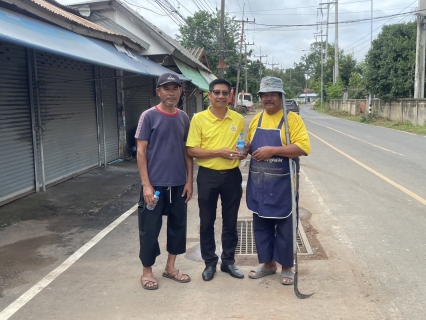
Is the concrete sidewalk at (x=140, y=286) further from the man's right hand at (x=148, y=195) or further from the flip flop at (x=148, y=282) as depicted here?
the man's right hand at (x=148, y=195)

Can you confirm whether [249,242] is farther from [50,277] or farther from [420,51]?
[420,51]

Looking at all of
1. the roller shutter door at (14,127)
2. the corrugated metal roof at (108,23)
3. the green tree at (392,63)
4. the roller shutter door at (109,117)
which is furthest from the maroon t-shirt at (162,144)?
the green tree at (392,63)

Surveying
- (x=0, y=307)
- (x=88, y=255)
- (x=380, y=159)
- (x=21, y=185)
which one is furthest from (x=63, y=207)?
(x=380, y=159)

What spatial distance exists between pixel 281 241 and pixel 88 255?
2119 mm

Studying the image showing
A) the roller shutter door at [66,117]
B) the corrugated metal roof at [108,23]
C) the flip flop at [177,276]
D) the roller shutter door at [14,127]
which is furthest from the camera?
the corrugated metal roof at [108,23]

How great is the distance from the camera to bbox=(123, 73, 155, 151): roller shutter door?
1216cm

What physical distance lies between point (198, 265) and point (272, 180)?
1.26 m

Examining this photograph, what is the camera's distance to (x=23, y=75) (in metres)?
7.08

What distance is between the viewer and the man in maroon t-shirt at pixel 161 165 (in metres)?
3.63

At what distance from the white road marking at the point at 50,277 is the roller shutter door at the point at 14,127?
2133mm

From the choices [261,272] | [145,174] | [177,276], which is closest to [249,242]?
[261,272]

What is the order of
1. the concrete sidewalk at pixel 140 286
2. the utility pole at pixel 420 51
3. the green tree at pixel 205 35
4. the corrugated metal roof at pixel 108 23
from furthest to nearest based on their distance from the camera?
1. the green tree at pixel 205 35
2. the utility pole at pixel 420 51
3. the corrugated metal roof at pixel 108 23
4. the concrete sidewalk at pixel 140 286

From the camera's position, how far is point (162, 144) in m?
3.65

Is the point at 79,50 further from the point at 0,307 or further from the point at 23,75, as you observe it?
the point at 0,307
